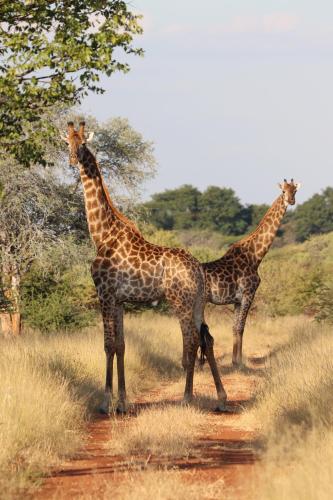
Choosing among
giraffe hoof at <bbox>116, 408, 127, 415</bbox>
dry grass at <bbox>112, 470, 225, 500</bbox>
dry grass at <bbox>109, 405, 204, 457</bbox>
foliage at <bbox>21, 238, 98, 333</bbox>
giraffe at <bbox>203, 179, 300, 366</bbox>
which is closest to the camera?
dry grass at <bbox>112, 470, 225, 500</bbox>

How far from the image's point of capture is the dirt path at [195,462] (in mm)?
8273

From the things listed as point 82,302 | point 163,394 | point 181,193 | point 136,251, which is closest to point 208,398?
point 163,394

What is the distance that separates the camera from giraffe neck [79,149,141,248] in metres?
14.4

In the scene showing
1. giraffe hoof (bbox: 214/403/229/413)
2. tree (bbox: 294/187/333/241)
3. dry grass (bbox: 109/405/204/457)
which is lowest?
giraffe hoof (bbox: 214/403/229/413)

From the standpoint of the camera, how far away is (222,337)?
2781 centimetres

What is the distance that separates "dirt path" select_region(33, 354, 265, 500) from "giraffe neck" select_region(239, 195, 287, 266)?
7.65 metres

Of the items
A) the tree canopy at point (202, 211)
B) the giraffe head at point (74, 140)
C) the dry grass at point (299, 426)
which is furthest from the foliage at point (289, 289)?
the tree canopy at point (202, 211)

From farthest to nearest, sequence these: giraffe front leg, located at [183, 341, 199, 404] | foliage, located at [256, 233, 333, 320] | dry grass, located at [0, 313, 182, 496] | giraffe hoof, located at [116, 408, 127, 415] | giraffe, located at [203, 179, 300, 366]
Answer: foliage, located at [256, 233, 333, 320], giraffe, located at [203, 179, 300, 366], giraffe front leg, located at [183, 341, 199, 404], giraffe hoof, located at [116, 408, 127, 415], dry grass, located at [0, 313, 182, 496]

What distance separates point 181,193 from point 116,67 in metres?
76.2

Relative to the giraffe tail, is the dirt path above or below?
below

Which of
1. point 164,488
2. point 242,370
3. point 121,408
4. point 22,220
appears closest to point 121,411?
point 121,408

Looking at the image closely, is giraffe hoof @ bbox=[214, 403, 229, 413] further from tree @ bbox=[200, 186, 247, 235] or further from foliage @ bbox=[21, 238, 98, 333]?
tree @ bbox=[200, 186, 247, 235]

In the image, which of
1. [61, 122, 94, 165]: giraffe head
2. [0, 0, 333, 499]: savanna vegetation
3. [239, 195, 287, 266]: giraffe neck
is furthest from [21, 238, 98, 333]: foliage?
[61, 122, 94, 165]: giraffe head

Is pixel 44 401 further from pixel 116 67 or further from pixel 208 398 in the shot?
pixel 116 67
